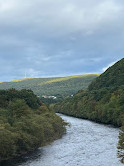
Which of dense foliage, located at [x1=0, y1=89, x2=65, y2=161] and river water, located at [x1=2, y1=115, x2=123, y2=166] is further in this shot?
dense foliage, located at [x1=0, y1=89, x2=65, y2=161]

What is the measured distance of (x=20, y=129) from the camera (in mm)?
77125

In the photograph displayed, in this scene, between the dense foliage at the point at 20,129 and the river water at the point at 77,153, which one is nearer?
the river water at the point at 77,153

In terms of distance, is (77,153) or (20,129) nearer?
(77,153)

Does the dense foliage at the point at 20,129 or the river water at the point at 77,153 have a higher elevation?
the dense foliage at the point at 20,129

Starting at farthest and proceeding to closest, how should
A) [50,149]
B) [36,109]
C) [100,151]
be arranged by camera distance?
[36,109]
[50,149]
[100,151]

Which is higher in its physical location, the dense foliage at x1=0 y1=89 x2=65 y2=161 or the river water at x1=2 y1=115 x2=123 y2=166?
the dense foliage at x1=0 y1=89 x2=65 y2=161

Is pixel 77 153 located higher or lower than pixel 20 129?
lower

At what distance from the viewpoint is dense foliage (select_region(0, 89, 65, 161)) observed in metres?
68.0

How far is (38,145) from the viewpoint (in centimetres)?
8181

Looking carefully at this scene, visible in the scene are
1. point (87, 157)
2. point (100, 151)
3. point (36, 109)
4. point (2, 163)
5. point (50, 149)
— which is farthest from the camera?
point (36, 109)

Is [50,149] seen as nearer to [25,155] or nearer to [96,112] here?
[25,155]

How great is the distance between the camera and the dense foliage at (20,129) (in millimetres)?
68000

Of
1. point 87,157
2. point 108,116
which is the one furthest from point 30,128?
point 108,116

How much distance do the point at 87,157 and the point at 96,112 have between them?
93.2 metres
